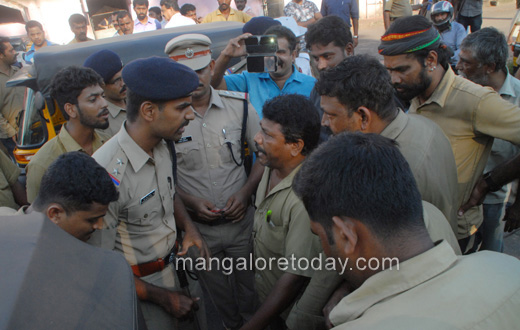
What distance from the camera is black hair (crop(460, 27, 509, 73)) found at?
2.88 metres

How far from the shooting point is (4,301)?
94cm

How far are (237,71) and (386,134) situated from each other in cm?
294

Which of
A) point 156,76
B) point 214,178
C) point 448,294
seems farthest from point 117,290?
point 214,178

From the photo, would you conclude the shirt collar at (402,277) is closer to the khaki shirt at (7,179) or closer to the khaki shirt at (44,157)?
the khaki shirt at (44,157)

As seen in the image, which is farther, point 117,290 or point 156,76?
point 156,76

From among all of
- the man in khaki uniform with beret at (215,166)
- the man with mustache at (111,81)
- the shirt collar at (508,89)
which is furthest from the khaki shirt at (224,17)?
the shirt collar at (508,89)

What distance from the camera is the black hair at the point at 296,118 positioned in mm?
2090

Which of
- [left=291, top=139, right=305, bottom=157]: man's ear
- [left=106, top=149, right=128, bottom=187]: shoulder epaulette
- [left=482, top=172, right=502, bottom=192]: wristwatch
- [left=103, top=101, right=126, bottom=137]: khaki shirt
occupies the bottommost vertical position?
[left=482, top=172, right=502, bottom=192]: wristwatch

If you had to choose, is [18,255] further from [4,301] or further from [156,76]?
[156,76]

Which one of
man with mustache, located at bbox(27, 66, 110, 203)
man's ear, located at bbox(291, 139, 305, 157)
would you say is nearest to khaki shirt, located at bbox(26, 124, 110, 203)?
man with mustache, located at bbox(27, 66, 110, 203)

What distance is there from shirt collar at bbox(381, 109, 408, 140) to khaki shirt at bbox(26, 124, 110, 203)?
203cm

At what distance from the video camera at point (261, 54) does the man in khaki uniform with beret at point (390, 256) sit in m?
2.10

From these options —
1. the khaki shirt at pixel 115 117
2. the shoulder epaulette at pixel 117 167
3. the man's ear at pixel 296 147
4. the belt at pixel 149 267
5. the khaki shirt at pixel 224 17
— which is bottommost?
the belt at pixel 149 267

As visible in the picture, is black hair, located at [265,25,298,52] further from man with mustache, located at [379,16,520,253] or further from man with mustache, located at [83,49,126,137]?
man with mustache, located at [83,49,126,137]
